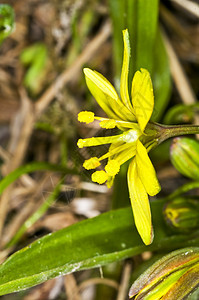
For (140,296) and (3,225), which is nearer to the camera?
(140,296)

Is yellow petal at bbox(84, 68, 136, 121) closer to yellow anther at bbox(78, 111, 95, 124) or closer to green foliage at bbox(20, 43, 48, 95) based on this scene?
yellow anther at bbox(78, 111, 95, 124)

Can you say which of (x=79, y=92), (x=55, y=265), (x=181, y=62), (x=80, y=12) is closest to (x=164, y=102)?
(x=181, y=62)

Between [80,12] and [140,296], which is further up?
[80,12]

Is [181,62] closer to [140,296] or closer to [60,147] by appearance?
[60,147]

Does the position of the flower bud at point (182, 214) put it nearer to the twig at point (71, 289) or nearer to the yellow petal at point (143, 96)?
→ the yellow petal at point (143, 96)

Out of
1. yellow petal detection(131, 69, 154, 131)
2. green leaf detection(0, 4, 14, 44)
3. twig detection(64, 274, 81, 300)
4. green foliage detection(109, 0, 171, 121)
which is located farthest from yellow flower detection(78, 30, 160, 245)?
twig detection(64, 274, 81, 300)

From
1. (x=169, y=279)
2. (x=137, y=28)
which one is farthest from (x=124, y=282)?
(x=137, y=28)
